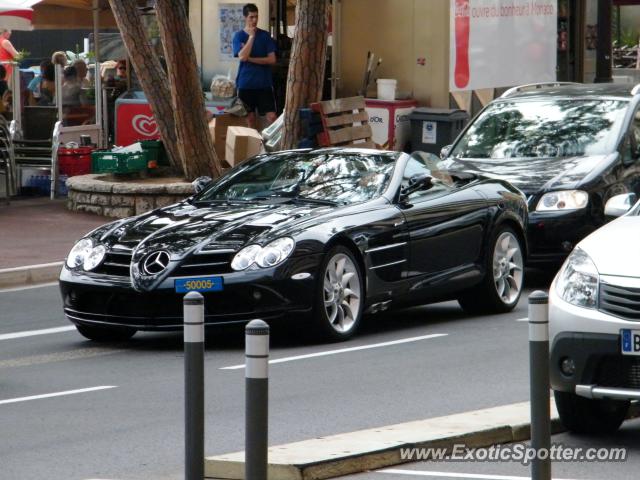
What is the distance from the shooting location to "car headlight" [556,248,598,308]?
7547 mm

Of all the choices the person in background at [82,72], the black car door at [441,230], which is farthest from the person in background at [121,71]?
the black car door at [441,230]

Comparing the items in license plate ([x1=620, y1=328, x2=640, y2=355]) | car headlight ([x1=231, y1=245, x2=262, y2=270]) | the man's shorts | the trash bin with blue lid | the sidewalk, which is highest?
the man's shorts

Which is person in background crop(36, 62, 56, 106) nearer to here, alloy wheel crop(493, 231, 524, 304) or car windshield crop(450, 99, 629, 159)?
car windshield crop(450, 99, 629, 159)

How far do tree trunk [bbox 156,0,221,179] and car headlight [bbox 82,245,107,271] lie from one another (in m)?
7.81

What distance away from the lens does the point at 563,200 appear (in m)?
14.1

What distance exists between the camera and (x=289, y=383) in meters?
9.54

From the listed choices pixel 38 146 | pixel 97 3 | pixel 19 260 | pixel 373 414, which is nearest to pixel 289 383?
pixel 373 414

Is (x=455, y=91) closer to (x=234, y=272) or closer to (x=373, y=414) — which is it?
(x=234, y=272)

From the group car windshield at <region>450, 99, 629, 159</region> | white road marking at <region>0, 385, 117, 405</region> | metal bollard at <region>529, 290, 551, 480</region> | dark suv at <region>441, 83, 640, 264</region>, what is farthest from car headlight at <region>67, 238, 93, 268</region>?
metal bollard at <region>529, 290, 551, 480</region>

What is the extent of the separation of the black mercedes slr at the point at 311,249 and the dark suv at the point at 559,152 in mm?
1021

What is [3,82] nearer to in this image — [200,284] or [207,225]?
[207,225]

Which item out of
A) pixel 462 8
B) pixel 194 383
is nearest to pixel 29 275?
pixel 194 383

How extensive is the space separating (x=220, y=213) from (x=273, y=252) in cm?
92

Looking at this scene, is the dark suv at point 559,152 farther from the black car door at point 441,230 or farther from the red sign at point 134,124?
the red sign at point 134,124
